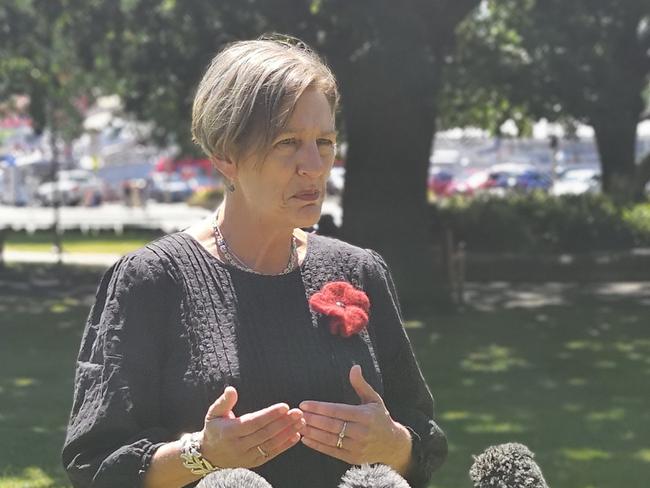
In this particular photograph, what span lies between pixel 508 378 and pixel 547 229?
10.2m

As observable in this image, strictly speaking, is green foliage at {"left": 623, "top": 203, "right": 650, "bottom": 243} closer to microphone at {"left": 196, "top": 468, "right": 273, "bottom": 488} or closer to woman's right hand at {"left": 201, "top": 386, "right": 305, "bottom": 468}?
woman's right hand at {"left": 201, "top": 386, "right": 305, "bottom": 468}

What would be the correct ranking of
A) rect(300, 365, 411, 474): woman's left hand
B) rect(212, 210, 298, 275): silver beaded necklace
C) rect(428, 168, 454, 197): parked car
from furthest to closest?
1. rect(428, 168, 454, 197): parked car
2. rect(212, 210, 298, 275): silver beaded necklace
3. rect(300, 365, 411, 474): woman's left hand

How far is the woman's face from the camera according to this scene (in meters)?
2.71

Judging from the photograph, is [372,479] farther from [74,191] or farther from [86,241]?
[74,191]

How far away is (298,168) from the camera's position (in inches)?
107

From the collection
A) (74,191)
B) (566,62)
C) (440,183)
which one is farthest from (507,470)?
(74,191)

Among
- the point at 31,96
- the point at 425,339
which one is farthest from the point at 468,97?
the point at 425,339

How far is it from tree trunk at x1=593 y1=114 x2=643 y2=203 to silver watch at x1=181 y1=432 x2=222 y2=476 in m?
22.5

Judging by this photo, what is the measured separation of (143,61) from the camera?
1947 centimetres

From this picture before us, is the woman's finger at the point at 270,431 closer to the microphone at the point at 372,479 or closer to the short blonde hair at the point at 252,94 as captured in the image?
the microphone at the point at 372,479

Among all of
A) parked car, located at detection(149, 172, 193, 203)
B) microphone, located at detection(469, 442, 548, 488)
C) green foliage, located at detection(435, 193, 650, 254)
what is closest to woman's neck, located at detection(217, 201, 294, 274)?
microphone, located at detection(469, 442, 548, 488)

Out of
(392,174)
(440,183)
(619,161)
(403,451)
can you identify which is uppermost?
(403,451)

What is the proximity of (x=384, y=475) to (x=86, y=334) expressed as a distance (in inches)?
32.4

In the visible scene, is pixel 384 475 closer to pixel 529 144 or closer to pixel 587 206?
pixel 587 206
